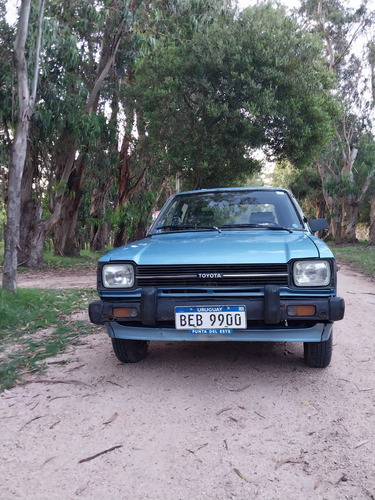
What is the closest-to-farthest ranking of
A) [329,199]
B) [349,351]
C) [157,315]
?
1. [157,315]
2. [349,351]
3. [329,199]

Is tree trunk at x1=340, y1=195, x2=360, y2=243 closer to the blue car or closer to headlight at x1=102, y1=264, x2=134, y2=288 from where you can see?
the blue car

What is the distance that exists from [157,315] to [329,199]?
3031 cm

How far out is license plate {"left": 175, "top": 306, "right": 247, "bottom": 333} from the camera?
3361 millimetres

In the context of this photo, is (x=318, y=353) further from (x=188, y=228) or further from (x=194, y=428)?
(x=188, y=228)

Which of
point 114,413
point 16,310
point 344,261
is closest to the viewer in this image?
point 114,413

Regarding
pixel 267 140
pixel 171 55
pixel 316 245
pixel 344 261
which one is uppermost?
pixel 171 55

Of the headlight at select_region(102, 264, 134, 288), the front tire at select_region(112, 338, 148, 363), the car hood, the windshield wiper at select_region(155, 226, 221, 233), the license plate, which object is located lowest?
the front tire at select_region(112, 338, 148, 363)

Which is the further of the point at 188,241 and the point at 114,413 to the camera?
the point at 188,241

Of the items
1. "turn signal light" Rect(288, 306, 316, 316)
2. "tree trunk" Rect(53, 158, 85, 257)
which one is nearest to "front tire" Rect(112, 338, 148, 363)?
"turn signal light" Rect(288, 306, 316, 316)

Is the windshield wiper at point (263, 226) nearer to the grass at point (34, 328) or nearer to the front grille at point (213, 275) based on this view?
the front grille at point (213, 275)

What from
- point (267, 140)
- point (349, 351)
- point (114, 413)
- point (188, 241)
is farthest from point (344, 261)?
point (114, 413)

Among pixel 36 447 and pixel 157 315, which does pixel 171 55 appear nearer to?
pixel 157 315

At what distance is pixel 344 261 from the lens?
16.4 meters

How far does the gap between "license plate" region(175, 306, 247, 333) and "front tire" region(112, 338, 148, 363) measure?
698mm
